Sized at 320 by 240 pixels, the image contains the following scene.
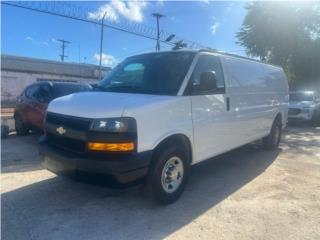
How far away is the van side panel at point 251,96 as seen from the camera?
5.94 meters

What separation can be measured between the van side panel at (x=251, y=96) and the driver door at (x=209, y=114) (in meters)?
0.25

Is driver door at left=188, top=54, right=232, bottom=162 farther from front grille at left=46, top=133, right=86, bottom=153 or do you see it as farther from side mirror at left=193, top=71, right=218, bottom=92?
front grille at left=46, top=133, right=86, bottom=153

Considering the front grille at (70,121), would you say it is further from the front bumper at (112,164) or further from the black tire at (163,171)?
the black tire at (163,171)

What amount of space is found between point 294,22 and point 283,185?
1636 centimetres

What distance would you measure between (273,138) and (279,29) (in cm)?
1328

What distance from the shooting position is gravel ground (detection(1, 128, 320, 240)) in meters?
3.82

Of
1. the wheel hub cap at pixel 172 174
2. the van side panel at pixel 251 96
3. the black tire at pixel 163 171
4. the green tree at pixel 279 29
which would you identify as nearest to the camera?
the black tire at pixel 163 171

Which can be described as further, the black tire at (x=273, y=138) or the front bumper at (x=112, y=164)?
the black tire at (x=273, y=138)

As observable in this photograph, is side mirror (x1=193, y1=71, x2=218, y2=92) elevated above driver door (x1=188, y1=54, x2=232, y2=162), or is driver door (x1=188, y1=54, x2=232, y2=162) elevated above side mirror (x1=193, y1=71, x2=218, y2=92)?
side mirror (x1=193, y1=71, x2=218, y2=92)

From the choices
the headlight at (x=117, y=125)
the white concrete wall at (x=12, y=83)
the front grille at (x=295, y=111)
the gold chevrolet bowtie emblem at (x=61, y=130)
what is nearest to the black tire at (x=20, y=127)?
the gold chevrolet bowtie emblem at (x=61, y=130)

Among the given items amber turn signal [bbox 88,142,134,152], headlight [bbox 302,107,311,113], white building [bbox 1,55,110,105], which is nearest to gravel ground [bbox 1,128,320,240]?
amber turn signal [bbox 88,142,134,152]

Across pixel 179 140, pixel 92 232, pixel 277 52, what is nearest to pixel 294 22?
pixel 277 52

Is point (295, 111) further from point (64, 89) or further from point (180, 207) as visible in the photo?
point (180, 207)

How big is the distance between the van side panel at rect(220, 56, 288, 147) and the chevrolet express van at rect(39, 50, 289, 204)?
0.03 metres
